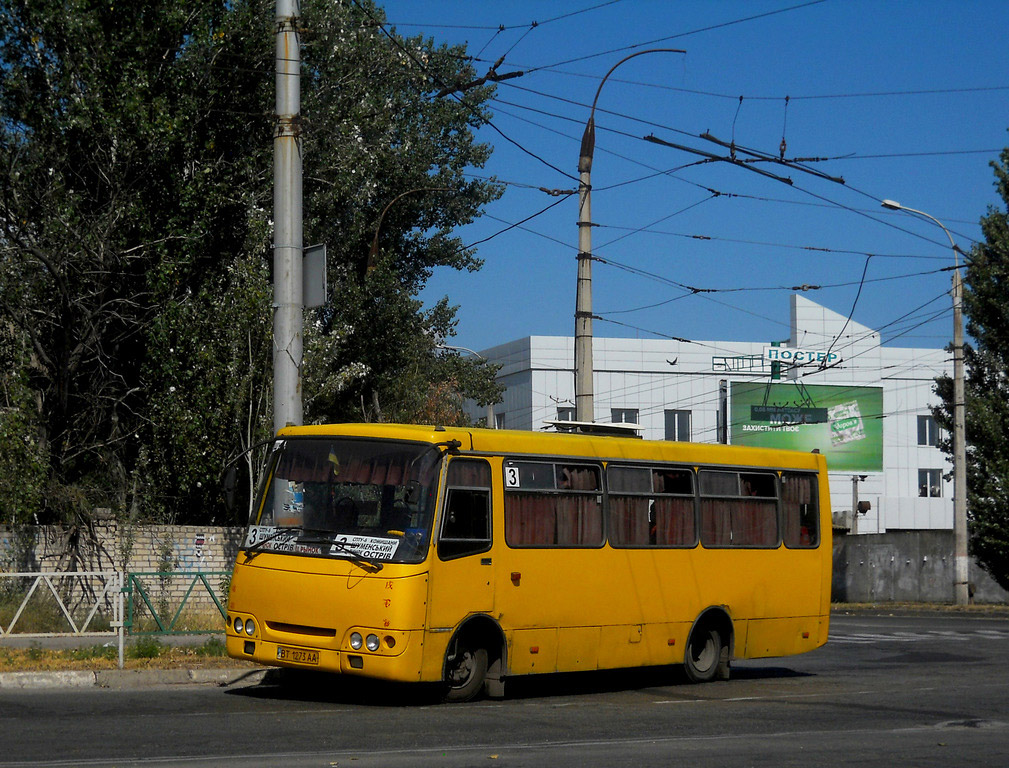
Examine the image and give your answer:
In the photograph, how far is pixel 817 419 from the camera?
8600cm

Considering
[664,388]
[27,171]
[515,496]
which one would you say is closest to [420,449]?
[515,496]

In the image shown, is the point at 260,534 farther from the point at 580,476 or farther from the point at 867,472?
the point at 867,472

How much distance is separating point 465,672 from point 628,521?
2862 millimetres

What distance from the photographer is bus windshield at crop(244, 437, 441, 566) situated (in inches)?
490

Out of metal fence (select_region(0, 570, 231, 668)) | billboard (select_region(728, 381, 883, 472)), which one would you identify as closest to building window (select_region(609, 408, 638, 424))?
billboard (select_region(728, 381, 883, 472))

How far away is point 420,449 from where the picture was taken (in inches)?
502

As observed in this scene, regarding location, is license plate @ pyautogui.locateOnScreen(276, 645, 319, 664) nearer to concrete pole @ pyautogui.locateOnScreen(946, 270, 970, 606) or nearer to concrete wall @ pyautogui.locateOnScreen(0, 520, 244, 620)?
concrete wall @ pyautogui.locateOnScreen(0, 520, 244, 620)

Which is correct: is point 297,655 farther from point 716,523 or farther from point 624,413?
Result: point 624,413

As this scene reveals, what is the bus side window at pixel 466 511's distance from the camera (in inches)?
500

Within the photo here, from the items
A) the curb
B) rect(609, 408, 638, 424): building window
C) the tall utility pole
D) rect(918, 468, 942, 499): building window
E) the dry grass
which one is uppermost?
rect(609, 408, 638, 424): building window

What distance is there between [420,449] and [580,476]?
236 cm

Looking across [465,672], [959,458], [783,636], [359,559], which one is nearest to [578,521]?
[465,672]

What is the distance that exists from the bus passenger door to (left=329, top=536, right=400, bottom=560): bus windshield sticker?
17.3 inches

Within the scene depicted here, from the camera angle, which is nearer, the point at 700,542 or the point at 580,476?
the point at 580,476
